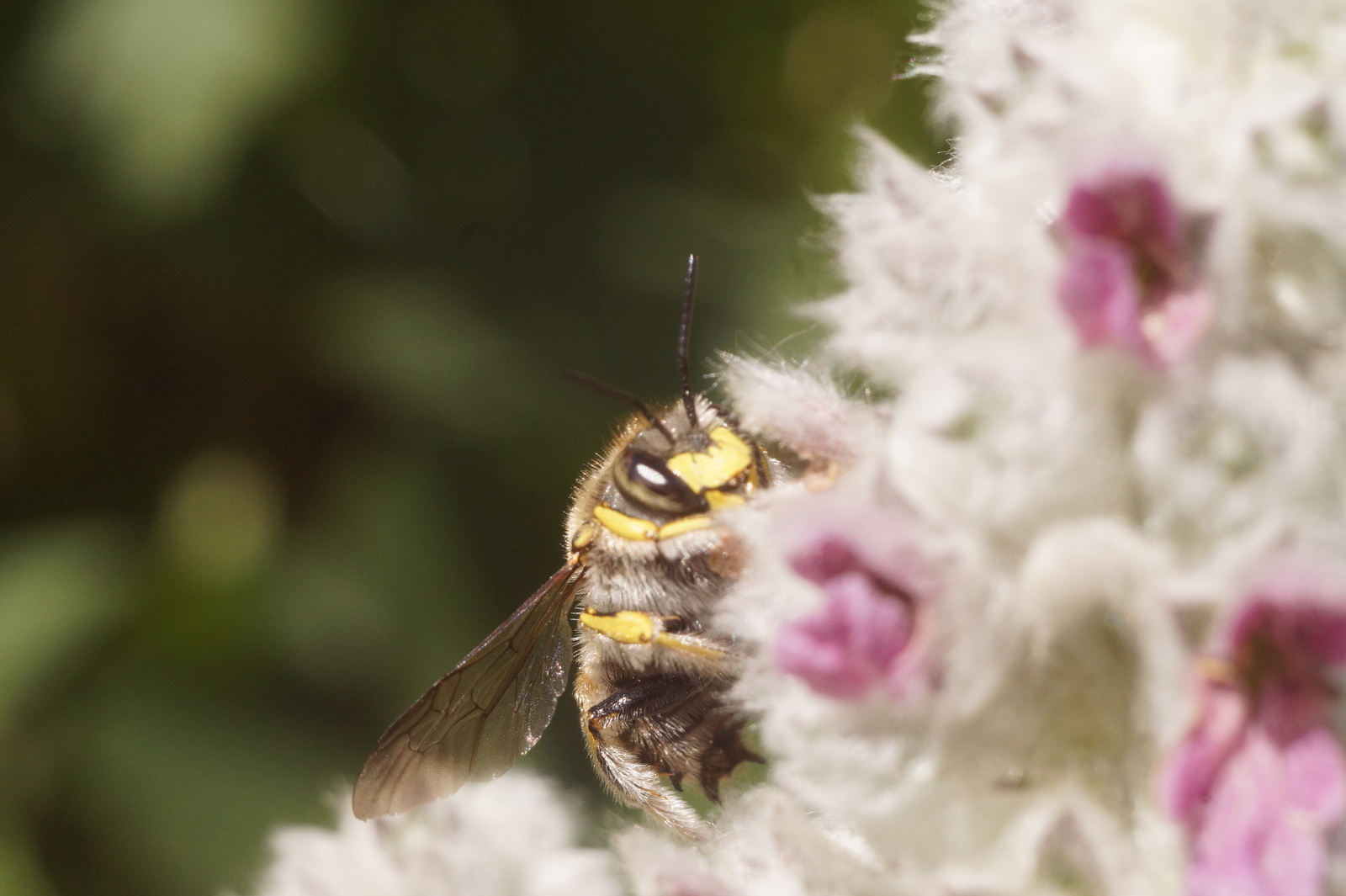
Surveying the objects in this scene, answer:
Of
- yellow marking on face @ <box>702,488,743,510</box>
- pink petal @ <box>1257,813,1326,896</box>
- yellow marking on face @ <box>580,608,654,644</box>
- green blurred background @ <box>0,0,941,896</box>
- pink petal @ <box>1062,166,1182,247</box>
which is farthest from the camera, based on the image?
green blurred background @ <box>0,0,941,896</box>

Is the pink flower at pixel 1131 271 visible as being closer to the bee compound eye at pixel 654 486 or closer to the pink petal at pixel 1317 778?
the pink petal at pixel 1317 778

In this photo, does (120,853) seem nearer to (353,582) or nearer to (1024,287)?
(353,582)

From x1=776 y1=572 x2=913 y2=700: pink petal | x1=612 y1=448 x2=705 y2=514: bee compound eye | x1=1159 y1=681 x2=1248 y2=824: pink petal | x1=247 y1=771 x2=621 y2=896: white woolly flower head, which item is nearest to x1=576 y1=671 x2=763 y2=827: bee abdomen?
x1=247 y1=771 x2=621 y2=896: white woolly flower head

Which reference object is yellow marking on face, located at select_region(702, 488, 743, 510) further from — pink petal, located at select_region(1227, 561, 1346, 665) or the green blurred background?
the green blurred background

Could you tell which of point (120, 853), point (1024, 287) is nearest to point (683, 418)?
point (1024, 287)

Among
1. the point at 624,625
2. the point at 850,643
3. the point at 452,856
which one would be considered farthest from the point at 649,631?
the point at 850,643

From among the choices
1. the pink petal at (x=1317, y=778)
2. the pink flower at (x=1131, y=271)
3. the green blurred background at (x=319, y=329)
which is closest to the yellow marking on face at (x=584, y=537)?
the pink flower at (x=1131, y=271)

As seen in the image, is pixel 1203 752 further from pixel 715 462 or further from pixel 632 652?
pixel 632 652
